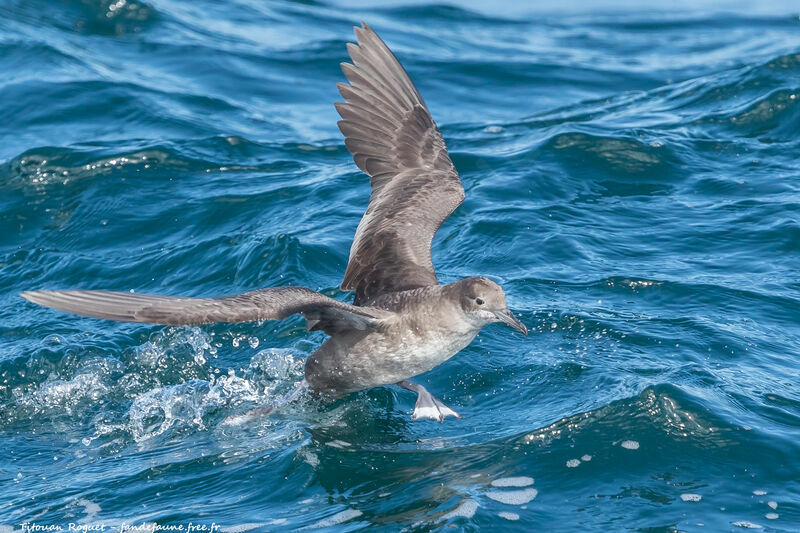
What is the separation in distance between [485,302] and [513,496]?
130cm

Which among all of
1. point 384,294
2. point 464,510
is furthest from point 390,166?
point 464,510

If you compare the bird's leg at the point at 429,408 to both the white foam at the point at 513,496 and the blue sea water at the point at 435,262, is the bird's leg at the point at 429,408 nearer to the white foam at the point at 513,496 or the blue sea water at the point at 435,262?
the blue sea water at the point at 435,262

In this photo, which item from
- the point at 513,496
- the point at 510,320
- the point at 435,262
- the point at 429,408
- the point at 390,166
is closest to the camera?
the point at 513,496

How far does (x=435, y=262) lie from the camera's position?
9.95 metres

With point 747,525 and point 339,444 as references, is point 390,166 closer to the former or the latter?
point 339,444

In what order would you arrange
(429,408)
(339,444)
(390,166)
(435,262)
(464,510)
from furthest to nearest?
(435,262), (390,166), (429,408), (339,444), (464,510)

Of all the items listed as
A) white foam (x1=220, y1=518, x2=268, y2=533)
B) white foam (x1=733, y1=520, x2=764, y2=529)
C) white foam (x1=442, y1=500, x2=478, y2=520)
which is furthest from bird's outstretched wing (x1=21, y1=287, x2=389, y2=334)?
white foam (x1=733, y1=520, x2=764, y2=529)

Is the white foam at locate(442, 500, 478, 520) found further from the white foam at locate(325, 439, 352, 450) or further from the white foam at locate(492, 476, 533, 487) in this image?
the white foam at locate(325, 439, 352, 450)

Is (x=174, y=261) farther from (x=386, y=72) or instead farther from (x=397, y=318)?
(x=397, y=318)

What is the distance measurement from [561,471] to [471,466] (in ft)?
1.90

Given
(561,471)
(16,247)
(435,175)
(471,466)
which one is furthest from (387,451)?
(16,247)

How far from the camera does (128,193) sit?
35.7 feet

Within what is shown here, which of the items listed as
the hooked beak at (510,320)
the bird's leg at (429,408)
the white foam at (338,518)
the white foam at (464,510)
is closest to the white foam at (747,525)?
the white foam at (464,510)

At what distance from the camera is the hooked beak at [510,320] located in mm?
6535
